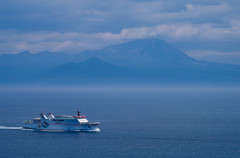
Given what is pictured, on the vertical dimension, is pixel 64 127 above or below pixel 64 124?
below

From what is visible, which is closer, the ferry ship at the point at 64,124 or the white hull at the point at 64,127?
the white hull at the point at 64,127

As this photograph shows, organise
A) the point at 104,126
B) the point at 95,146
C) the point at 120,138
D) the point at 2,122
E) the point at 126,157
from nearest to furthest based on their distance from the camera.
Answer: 1. the point at 126,157
2. the point at 95,146
3. the point at 120,138
4. the point at 104,126
5. the point at 2,122

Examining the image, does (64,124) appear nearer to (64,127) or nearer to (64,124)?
(64,124)

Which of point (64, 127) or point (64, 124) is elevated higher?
point (64, 124)

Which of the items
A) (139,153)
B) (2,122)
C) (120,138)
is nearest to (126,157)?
(139,153)

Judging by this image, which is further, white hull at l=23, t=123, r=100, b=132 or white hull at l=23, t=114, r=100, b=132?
white hull at l=23, t=114, r=100, b=132

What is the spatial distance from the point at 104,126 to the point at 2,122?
3266 centimetres

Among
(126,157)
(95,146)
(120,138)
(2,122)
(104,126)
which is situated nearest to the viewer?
(126,157)

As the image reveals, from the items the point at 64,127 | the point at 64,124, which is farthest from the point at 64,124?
the point at 64,127

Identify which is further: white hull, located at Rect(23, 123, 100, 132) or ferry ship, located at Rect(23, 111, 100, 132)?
ferry ship, located at Rect(23, 111, 100, 132)

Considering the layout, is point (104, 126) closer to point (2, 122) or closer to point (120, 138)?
point (120, 138)

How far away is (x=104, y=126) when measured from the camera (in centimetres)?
11644

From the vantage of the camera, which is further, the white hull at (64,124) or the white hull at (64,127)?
the white hull at (64,124)

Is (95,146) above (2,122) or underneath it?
underneath
